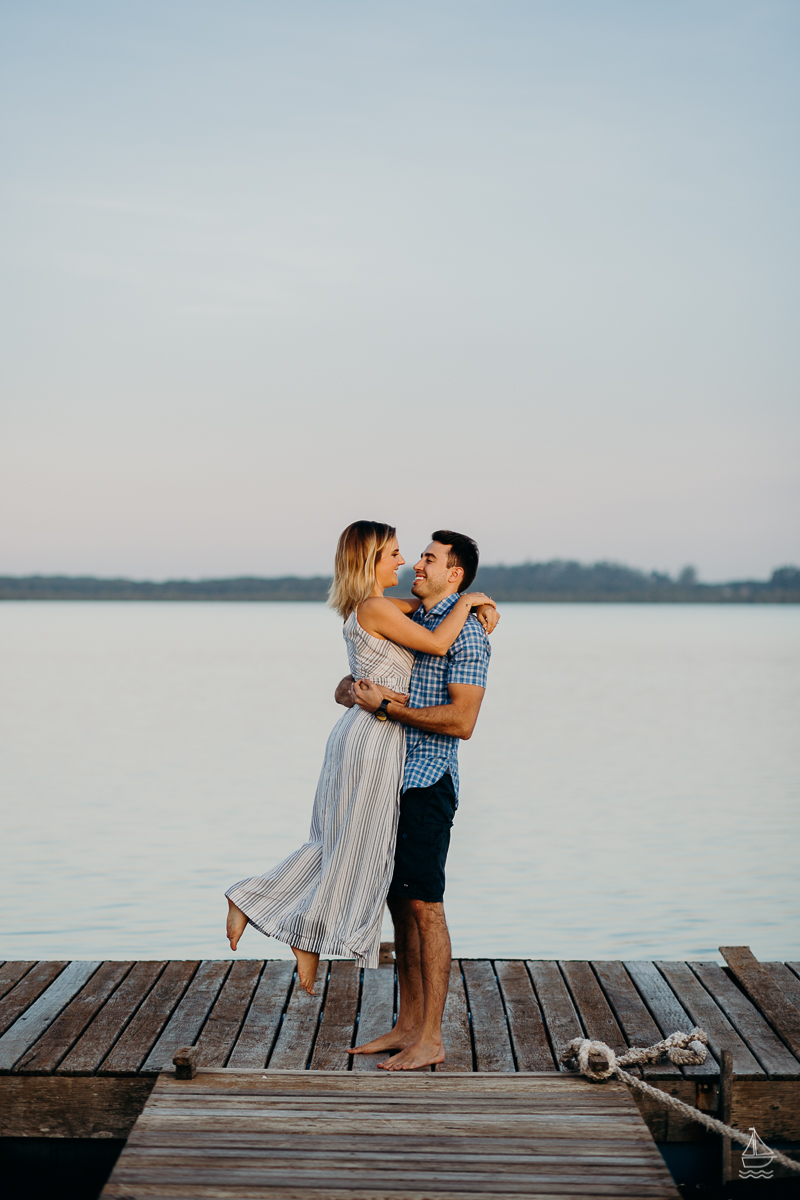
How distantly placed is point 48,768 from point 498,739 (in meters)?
8.14

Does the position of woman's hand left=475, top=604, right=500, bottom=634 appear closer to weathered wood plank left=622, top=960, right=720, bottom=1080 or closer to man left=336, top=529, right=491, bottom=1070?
man left=336, top=529, right=491, bottom=1070

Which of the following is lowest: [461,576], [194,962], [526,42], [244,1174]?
[194,962]

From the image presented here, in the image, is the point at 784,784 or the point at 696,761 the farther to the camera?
the point at 696,761

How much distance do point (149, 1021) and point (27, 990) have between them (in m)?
0.71

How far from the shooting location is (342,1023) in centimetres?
406

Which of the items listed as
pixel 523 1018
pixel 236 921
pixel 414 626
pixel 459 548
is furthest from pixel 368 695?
pixel 523 1018

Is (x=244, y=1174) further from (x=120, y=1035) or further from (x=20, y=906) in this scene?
(x=20, y=906)

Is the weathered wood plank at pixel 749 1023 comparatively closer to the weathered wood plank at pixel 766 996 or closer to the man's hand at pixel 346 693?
the weathered wood plank at pixel 766 996

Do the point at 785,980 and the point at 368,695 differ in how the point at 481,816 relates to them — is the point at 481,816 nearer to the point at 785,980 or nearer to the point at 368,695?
the point at 785,980

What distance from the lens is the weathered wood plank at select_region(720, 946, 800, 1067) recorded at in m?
3.97

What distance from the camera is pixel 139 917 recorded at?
28.5 feet

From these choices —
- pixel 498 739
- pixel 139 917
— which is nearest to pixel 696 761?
pixel 498 739

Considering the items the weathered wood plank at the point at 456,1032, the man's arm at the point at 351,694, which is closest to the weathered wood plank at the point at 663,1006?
the weathered wood plank at the point at 456,1032

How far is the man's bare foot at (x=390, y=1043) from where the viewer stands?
12.2ft
